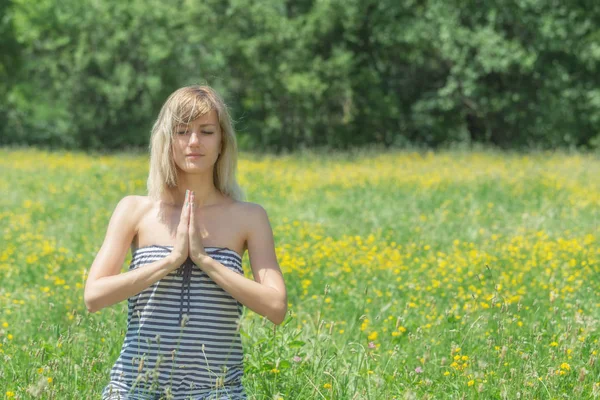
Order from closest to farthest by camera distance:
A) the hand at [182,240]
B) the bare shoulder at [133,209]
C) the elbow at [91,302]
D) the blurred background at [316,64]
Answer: the hand at [182,240] → the elbow at [91,302] → the bare shoulder at [133,209] → the blurred background at [316,64]

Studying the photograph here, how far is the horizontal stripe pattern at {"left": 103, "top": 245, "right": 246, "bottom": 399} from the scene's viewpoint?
129 inches

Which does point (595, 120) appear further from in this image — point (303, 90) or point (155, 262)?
point (155, 262)

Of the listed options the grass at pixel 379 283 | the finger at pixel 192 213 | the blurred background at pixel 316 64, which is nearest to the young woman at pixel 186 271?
the finger at pixel 192 213

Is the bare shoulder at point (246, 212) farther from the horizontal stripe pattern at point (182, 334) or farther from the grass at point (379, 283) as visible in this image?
the grass at point (379, 283)

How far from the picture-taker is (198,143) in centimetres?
333

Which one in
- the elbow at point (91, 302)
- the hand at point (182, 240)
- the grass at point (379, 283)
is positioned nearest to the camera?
the hand at point (182, 240)

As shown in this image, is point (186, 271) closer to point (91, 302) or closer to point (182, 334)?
point (182, 334)

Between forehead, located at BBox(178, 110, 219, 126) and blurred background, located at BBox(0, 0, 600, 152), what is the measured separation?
2027cm

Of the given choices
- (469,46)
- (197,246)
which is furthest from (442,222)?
(469,46)

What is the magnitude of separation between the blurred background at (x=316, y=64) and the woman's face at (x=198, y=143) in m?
20.3

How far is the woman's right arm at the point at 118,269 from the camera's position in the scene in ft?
10.3

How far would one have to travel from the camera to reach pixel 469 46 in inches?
920

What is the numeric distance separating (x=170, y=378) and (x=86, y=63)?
22569mm

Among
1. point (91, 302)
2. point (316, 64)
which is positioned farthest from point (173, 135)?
point (316, 64)
